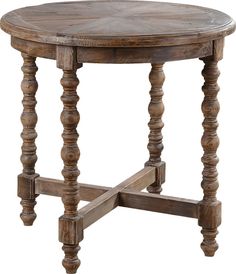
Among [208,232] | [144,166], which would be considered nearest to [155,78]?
[144,166]

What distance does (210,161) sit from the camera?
6.23 m

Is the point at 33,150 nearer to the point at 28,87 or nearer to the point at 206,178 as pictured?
the point at 28,87

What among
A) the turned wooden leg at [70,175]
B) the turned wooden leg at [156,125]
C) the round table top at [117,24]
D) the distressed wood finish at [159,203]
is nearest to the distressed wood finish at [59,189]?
the distressed wood finish at [159,203]

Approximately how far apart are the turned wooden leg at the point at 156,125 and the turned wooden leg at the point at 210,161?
2.07 feet

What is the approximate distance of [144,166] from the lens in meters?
6.93

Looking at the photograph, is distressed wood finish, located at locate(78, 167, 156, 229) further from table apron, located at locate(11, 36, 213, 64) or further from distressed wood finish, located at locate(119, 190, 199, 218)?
table apron, located at locate(11, 36, 213, 64)

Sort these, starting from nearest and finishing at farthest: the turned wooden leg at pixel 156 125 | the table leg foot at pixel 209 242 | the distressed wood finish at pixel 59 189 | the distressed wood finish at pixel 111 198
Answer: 1. the distressed wood finish at pixel 111 198
2. the table leg foot at pixel 209 242
3. the distressed wood finish at pixel 59 189
4. the turned wooden leg at pixel 156 125

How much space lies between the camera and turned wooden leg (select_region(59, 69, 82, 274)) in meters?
5.86

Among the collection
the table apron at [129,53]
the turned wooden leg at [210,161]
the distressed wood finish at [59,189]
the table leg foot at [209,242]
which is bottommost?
the table leg foot at [209,242]

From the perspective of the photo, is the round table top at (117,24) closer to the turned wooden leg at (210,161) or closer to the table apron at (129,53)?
the table apron at (129,53)

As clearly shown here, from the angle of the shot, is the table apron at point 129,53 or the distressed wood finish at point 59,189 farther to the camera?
the distressed wood finish at point 59,189

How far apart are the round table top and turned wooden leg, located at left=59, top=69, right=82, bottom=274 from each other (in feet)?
0.64

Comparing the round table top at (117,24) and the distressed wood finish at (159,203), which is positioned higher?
the round table top at (117,24)

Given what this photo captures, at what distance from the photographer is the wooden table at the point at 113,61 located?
578cm
